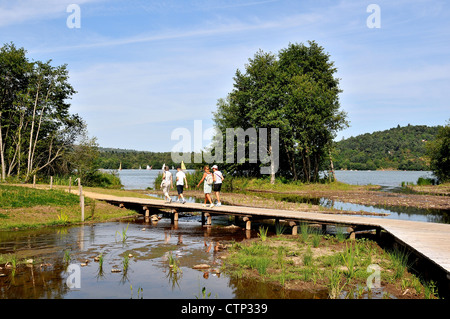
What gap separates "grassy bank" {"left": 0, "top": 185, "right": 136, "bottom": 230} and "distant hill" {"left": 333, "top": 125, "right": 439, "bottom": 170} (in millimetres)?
115434

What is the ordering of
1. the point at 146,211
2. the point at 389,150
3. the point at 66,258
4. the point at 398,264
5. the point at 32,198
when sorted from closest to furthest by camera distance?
the point at 398,264, the point at 66,258, the point at 32,198, the point at 146,211, the point at 389,150

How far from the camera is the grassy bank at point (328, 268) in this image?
895 cm

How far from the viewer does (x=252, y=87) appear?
163 feet

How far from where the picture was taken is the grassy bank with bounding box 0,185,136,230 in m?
18.3

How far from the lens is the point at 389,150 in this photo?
135 m

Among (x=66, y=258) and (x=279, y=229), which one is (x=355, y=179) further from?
(x=66, y=258)

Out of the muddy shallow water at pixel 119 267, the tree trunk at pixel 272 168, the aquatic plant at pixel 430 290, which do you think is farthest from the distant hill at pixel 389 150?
the aquatic plant at pixel 430 290

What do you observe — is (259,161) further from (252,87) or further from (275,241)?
(275,241)

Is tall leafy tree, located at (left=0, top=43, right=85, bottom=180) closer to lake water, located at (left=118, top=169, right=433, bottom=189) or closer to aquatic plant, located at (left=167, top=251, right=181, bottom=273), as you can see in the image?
lake water, located at (left=118, top=169, right=433, bottom=189)

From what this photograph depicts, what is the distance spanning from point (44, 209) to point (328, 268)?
53.2ft

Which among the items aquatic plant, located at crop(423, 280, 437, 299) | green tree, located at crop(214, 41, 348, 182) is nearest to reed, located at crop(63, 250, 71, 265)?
aquatic plant, located at crop(423, 280, 437, 299)

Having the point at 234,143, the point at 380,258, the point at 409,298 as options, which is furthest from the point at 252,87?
the point at 409,298

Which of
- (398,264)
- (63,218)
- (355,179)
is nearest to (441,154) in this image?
(355,179)
